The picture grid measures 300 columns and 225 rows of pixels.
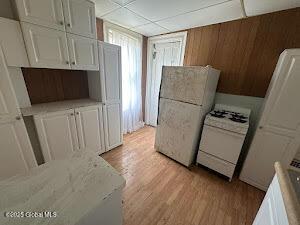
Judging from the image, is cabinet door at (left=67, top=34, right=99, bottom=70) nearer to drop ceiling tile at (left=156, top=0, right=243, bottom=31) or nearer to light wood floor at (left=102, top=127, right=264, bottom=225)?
drop ceiling tile at (left=156, top=0, right=243, bottom=31)

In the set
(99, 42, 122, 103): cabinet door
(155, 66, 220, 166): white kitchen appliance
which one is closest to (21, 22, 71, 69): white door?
(99, 42, 122, 103): cabinet door

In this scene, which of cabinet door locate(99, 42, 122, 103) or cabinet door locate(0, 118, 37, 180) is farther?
cabinet door locate(99, 42, 122, 103)

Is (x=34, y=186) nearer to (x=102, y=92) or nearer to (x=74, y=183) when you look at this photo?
(x=74, y=183)

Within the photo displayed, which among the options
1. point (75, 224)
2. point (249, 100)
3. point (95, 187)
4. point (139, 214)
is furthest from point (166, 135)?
point (75, 224)

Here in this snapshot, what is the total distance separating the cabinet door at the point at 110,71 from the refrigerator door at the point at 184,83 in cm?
77

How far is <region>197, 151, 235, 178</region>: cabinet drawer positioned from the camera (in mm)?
1899

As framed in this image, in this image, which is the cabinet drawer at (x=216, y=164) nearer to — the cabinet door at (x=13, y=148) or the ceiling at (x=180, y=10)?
the ceiling at (x=180, y=10)

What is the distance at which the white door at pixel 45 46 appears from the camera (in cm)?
141

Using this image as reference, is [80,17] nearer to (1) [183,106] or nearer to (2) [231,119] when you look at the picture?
(1) [183,106]

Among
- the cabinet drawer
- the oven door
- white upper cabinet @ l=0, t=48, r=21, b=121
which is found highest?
white upper cabinet @ l=0, t=48, r=21, b=121

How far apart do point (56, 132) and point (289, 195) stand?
2.16m

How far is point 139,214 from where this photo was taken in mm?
1465

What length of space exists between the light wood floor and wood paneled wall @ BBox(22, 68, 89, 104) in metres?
1.20

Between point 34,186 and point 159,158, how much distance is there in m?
1.94
